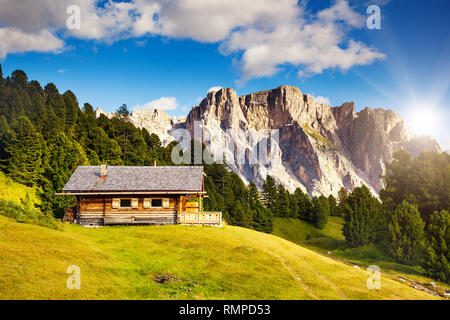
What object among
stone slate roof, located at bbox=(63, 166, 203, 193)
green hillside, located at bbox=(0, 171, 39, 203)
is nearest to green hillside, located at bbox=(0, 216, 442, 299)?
stone slate roof, located at bbox=(63, 166, 203, 193)

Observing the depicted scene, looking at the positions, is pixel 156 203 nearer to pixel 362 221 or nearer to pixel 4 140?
pixel 362 221

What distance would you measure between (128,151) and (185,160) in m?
18.8

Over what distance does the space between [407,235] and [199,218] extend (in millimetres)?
25250

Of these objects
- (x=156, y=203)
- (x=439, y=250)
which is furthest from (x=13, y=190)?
(x=439, y=250)

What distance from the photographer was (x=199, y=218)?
1254 inches

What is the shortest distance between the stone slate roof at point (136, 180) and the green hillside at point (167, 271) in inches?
327

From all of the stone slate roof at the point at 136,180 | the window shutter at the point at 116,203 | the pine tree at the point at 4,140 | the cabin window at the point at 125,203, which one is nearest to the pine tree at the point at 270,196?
the stone slate roof at the point at 136,180

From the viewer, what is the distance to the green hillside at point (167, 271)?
12.7 m

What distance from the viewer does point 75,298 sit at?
36.9ft

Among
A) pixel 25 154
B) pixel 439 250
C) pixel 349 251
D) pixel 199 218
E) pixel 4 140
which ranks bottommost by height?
pixel 349 251

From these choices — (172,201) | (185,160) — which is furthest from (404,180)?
(185,160)

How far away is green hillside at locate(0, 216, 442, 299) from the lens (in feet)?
41.7

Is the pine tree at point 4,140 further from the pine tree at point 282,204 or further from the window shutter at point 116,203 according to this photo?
the pine tree at point 282,204
